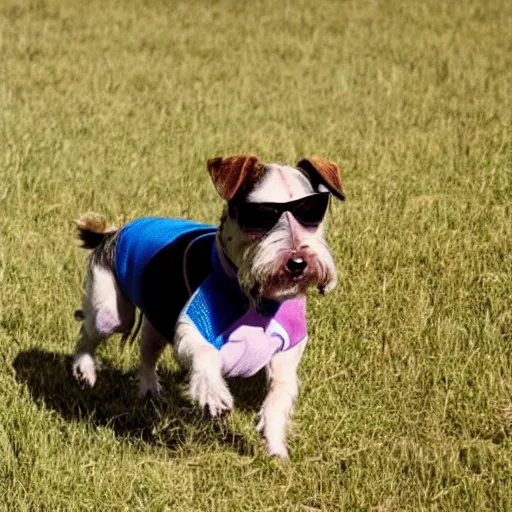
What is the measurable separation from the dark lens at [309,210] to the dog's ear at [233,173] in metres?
0.27

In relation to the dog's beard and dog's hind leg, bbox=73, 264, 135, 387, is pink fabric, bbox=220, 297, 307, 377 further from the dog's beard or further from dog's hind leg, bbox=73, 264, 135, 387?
dog's hind leg, bbox=73, 264, 135, 387

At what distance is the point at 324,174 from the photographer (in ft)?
14.5

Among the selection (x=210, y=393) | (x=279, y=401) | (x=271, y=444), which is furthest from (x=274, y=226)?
(x=271, y=444)

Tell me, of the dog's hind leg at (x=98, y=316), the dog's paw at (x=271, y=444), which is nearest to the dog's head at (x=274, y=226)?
the dog's paw at (x=271, y=444)

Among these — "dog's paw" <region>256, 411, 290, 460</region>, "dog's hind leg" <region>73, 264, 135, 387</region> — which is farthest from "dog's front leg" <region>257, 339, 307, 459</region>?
"dog's hind leg" <region>73, 264, 135, 387</region>

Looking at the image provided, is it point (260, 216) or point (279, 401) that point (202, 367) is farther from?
point (260, 216)

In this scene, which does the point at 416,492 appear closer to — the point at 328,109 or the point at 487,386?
the point at 487,386

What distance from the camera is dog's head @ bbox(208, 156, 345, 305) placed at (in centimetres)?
404

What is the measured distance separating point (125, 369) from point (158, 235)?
1.11 m

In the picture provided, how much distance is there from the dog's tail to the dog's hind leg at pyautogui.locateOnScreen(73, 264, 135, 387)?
261mm

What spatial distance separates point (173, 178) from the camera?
8.51 m

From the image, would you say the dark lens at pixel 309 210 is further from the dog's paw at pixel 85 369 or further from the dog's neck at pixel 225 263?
the dog's paw at pixel 85 369

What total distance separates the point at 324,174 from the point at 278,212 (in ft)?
1.33

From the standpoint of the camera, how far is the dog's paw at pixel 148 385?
17.9ft
